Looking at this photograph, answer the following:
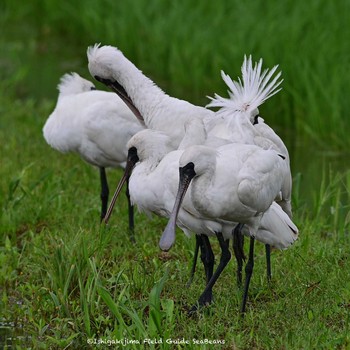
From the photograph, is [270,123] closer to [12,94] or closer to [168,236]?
[12,94]

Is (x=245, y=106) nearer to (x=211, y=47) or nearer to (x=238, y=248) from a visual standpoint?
(x=238, y=248)

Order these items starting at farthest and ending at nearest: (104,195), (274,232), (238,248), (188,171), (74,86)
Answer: (74,86) → (104,195) → (238,248) → (274,232) → (188,171)

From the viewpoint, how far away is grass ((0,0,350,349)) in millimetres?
6195

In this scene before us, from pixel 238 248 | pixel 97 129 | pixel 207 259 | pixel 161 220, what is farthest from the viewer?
pixel 161 220

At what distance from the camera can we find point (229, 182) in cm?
619

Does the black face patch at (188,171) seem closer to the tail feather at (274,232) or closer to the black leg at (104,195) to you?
the tail feather at (274,232)

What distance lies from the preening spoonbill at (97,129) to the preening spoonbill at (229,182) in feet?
6.74

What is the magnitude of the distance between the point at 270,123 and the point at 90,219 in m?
4.02

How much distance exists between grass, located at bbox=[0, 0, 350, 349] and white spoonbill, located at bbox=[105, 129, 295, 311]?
322 mm

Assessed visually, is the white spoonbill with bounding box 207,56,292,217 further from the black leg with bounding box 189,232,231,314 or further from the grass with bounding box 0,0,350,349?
the grass with bounding box 0,0,350,349

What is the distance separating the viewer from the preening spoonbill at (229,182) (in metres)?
6.16

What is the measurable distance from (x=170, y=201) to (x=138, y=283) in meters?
0.63

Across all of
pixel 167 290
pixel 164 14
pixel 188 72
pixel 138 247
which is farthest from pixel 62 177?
pixel 164 14

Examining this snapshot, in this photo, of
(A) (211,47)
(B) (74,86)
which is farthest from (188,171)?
(A) (211,47)
